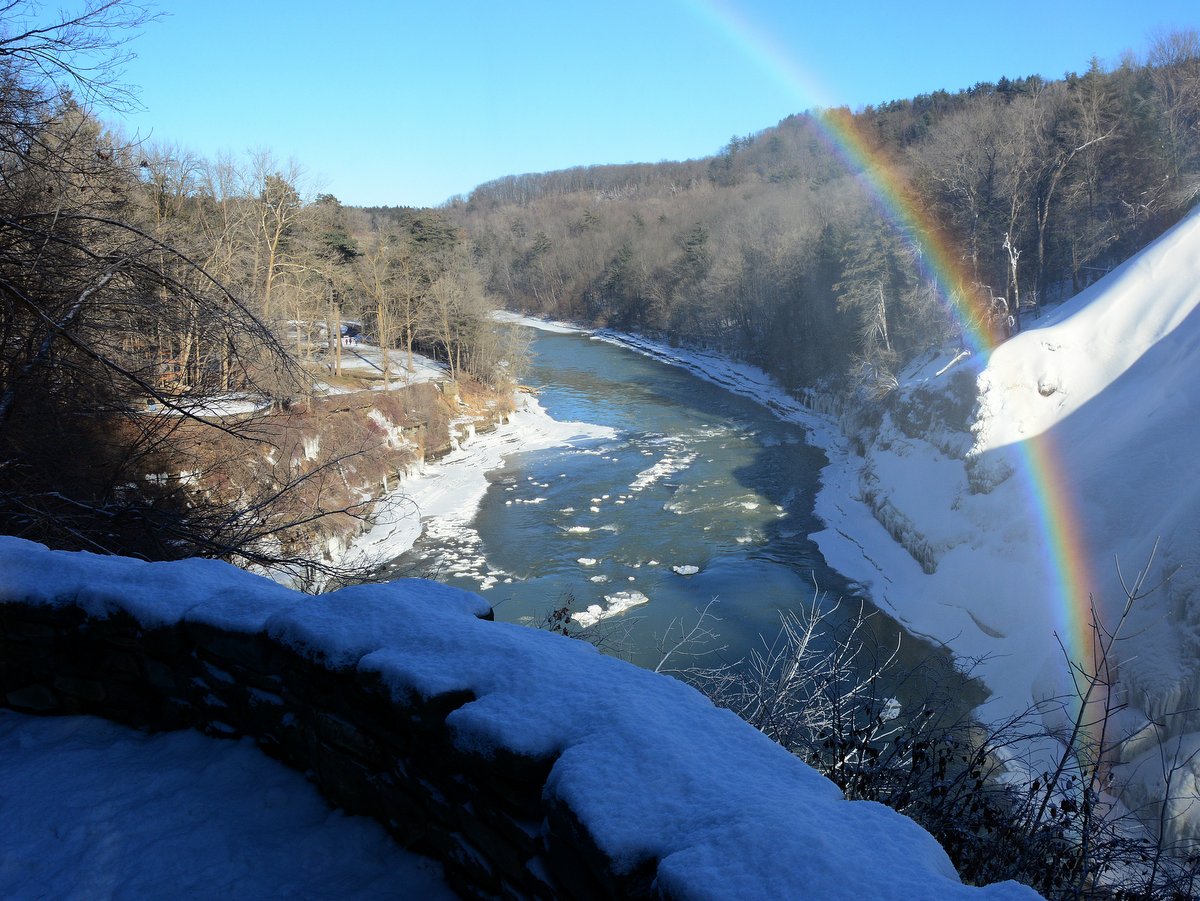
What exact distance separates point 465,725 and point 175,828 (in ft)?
4.98

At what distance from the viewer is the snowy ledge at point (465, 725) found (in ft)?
Answer: 6.32

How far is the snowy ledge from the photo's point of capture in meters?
1.93

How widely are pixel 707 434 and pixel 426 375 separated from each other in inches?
515

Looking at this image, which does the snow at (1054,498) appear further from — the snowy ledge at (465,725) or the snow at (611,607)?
the snowy ledge at (465,725)

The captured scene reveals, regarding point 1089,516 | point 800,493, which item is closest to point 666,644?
point 1089,516

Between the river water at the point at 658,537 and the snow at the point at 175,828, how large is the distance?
7035mm

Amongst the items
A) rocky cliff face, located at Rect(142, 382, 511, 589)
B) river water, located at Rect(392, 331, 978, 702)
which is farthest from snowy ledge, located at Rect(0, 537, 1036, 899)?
rocky cliff face, located at Rect(142, 382, 511, 589)

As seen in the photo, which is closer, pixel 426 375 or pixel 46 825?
pixel 46 825

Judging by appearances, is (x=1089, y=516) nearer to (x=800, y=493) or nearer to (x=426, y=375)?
(x=800, y=493)

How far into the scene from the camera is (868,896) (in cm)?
173

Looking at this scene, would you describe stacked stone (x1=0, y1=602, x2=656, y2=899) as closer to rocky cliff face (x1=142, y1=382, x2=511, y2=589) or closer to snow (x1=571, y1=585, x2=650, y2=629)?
snow (x1=571, y1=585, x2=650, y2=629)

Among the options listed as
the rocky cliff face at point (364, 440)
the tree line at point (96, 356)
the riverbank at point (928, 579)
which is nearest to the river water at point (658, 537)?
the riverbank at point (928, 579)

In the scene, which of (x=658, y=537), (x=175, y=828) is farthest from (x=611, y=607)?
(x=175, y=828)

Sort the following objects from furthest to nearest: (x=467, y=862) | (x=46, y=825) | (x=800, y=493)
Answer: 1. (x=800, y=493)
2. (x=46, y=825)
3. (x=467, y=862)
